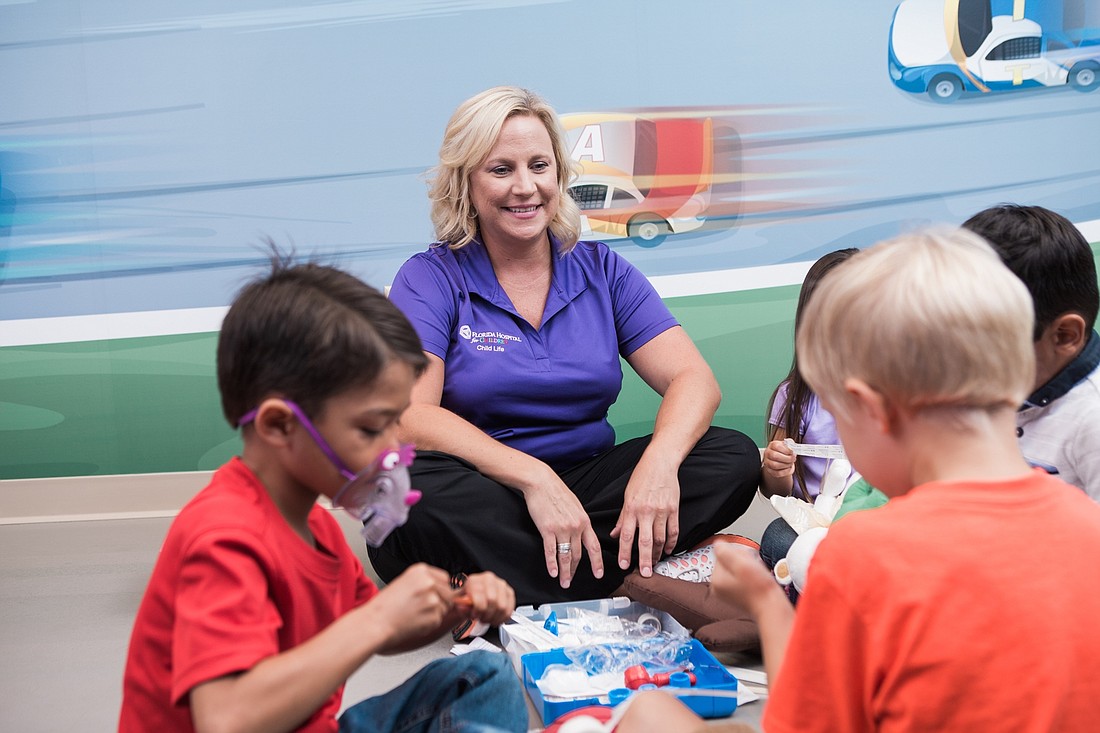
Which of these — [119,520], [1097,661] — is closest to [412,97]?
[119,520]

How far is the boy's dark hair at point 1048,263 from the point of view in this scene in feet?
4.97

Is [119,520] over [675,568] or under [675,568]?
under

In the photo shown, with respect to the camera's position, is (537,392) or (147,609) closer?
(147,609)

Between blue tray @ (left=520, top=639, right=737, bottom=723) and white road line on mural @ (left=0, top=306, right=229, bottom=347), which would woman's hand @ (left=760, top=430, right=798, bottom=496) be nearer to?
blue tray @ (left=520, top=639, right=737, bottom=723)

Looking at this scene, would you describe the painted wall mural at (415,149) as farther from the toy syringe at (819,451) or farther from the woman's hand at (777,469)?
the toy syringe at (819,451)

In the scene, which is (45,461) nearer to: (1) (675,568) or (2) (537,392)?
(2) (537,392)

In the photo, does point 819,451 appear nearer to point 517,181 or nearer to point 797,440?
point 797,440

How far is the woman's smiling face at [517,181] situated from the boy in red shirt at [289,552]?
3.86 ft

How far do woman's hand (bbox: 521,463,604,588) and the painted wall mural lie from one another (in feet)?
5.01

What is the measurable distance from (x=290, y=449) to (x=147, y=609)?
0.22 meters

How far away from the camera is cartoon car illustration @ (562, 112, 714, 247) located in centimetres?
350

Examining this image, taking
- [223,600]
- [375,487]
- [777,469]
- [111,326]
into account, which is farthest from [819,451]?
[111,326]

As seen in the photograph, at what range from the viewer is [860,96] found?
3.53m

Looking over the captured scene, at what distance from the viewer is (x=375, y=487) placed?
1.15 meters
